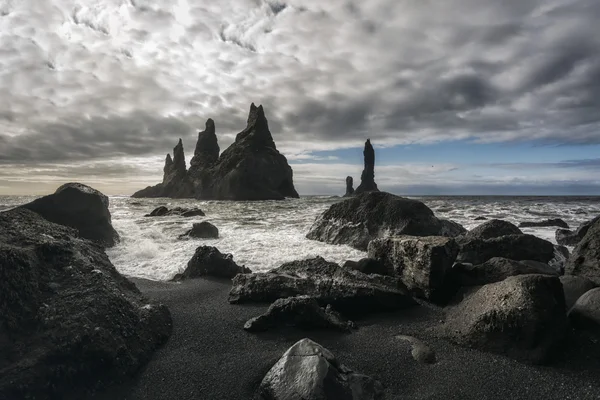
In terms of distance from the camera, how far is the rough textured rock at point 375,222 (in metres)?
11.1

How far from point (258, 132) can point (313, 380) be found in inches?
3400

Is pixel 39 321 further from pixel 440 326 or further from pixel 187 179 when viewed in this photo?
pixel 187 179

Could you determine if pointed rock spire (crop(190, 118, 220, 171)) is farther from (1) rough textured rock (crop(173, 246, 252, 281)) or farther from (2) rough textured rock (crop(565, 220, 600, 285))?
(2) rough textured rock (crop(565, 220, 600, 285))

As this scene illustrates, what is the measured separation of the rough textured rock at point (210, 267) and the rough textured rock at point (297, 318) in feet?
10.6

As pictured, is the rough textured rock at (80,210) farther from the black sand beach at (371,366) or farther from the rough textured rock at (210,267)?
the black sand beach at (371,366)

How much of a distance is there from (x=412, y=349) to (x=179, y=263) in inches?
286

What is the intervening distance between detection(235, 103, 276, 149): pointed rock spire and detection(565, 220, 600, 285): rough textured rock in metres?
80.9

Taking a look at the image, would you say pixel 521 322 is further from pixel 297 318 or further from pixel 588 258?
pixel 588 258

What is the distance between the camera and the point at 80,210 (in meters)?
11.8

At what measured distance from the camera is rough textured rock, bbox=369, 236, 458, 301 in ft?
18.9

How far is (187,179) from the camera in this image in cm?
10056

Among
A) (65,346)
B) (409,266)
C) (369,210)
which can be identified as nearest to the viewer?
(65,346)

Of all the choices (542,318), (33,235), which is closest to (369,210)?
(542,318)

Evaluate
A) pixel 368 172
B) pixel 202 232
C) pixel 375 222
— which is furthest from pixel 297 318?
pixel 368 172
